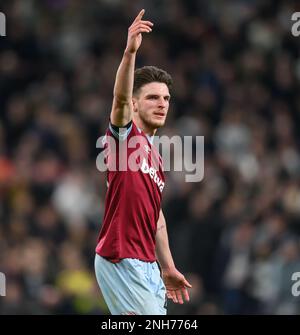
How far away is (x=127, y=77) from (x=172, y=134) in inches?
293

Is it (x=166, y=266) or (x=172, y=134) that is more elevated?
(x=172, y=134)

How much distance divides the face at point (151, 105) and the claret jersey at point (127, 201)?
0.33ft

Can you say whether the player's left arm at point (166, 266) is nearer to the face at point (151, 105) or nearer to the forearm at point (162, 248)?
the forearm at point (162, 248)

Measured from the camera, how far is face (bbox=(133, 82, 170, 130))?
675cm

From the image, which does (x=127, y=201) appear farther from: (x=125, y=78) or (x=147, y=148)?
(x=125, y=78)

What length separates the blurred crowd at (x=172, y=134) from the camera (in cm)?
1181

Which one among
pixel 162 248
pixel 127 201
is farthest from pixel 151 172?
pixel 162 248

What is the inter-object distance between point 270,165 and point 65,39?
157 inches

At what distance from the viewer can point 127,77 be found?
627 centimetres

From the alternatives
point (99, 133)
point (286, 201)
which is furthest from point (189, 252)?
point (99, 133)

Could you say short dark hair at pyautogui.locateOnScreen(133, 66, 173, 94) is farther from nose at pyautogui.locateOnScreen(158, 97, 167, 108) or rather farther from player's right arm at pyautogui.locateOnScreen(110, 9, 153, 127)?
player's right arm at pyautogui.locateOnScreen(110, 9, 153, 127)

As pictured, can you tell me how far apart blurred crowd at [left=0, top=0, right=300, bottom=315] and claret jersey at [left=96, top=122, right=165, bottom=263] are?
419cm
